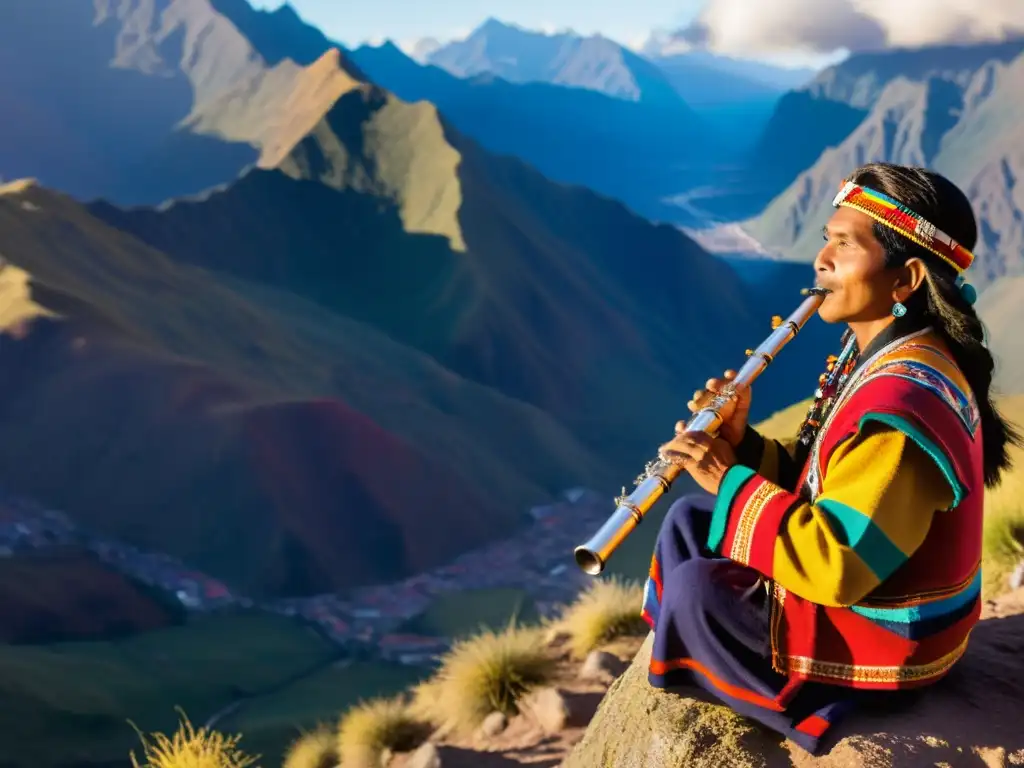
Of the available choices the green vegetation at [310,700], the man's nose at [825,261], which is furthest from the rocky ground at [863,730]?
the green vegetation at [310,700]

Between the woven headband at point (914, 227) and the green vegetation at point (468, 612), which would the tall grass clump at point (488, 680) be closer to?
the woven headband at point (914, 227)

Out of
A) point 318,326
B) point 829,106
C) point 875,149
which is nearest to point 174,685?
point 318,326

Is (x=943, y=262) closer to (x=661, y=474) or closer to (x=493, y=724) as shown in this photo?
(x=661, y=474)

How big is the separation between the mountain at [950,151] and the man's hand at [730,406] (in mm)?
125379

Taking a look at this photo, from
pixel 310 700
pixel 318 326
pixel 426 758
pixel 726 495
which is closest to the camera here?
pixel 726 495

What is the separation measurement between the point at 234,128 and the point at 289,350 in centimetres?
7984

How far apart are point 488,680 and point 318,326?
51.8 meters

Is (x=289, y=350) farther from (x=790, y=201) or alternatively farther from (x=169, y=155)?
(x=790, y=201)

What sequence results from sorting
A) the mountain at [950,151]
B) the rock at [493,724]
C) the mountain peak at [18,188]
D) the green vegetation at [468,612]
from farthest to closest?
the mountain at [950,151]
the mountain peak at [18,188]
the green vegetation at [468,612]
the rock at [493,724]

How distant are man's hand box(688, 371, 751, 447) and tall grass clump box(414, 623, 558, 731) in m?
3.77

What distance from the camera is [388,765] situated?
6258mm

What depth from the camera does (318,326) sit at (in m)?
56.4

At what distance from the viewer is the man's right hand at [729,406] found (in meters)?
3.13

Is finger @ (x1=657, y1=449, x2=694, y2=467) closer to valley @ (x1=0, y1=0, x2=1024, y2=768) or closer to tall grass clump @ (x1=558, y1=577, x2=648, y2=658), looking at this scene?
valley @ (x1=0, y1=0, x2=1024, y2=768)
